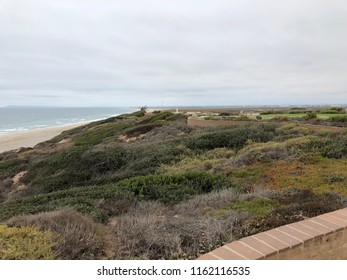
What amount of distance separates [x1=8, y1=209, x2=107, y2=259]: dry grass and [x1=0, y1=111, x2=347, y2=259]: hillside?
12mm

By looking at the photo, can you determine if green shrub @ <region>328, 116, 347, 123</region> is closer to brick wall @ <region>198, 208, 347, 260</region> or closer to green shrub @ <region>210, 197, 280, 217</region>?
green shrub @ <region>210, 197, 280, 217</region>

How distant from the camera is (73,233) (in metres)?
3.57

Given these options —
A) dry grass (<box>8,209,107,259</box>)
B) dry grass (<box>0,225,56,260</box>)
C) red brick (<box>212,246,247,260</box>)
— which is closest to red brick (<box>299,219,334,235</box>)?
red brick (<box>212,246,247,260</box>)

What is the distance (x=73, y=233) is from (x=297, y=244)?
2366mm

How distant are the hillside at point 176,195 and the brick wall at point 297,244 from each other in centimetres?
64

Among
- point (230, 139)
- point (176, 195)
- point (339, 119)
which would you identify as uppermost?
point (339, 119)

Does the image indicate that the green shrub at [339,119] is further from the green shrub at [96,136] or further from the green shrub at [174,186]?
the green shrub at [96,136]

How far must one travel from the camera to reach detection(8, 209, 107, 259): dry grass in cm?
332

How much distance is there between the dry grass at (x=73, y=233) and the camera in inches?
131

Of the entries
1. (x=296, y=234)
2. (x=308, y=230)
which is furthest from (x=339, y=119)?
(x=296, y=234)

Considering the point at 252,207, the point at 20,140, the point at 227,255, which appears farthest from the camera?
the point at 20,140

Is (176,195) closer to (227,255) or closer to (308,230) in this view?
(308,230)

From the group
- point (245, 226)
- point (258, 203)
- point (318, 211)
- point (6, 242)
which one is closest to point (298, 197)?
point (258, 203)
